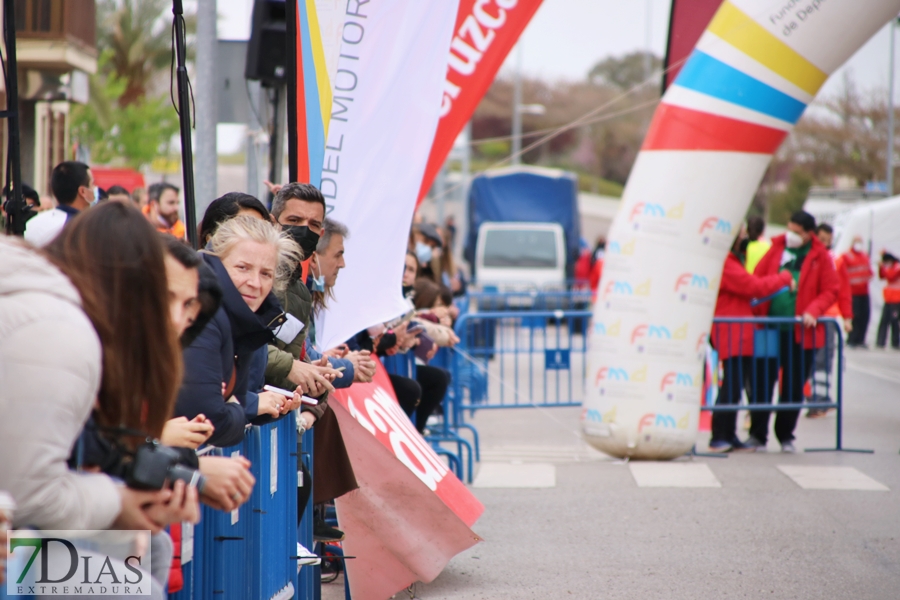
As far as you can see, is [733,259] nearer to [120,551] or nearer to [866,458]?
[866,458]

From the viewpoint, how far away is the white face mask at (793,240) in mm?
10914

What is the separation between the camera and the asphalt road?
222 inches

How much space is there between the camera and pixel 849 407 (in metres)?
13.4

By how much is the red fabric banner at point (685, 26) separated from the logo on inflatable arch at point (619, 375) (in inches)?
133

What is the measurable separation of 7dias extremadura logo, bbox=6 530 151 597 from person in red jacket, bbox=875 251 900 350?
21.8 metres

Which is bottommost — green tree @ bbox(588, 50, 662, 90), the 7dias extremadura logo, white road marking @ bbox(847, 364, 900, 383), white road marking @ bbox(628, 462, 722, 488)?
white road marking @ bbox(847, 364, 900, 383)

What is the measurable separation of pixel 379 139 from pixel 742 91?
4.46 m

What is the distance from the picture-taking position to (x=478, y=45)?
23.8ft

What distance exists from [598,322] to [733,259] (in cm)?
172

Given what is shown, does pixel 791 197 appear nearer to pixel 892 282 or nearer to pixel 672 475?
pixel 892 282

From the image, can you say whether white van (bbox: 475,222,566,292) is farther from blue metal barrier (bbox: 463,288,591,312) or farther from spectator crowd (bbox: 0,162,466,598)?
spectator crowd (bbox: 0,162,466,598)

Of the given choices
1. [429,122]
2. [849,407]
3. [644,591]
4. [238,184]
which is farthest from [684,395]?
[238,184]

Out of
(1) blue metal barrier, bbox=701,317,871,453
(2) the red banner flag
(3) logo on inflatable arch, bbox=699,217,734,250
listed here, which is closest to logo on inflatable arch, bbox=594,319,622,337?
(3) logo on inflatable arch, bbox=699,217,734,250

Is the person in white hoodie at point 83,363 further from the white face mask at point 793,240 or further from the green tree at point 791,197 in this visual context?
the green tree at point 791,197
